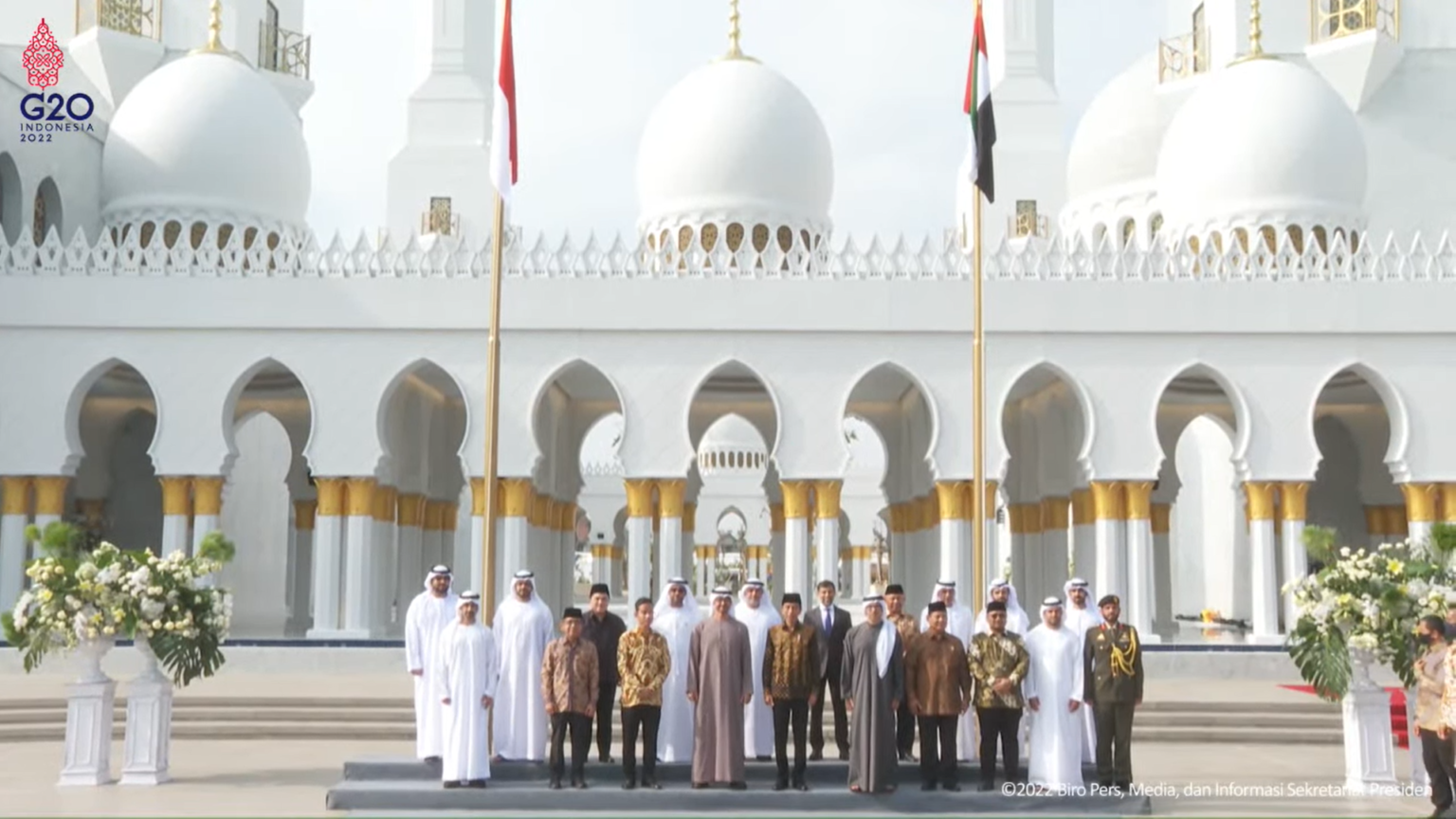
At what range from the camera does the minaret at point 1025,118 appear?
23.7 metres

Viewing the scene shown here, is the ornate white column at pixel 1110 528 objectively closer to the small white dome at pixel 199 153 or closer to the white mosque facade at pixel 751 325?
the white mosque facade at pixel 751 325

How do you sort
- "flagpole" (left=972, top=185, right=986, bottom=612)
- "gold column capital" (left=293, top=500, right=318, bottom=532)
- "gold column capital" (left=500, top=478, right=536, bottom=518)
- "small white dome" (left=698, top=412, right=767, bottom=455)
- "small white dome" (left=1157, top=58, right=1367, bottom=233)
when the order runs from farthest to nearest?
"small white dome" (left=698, top=412, right=767, bottom=455) → "gold column capital" (left=293, top=500, right=318, bottom=532) → "small white dome" (left=1157, top=58, right=1367, bottom=233) → "gold column capital" (left=500, top=478, right=536, bottom=518) → "flagpole" (left=972, top=185, right=986, bottom=612)

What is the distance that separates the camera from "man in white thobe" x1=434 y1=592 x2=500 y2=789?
316 inches

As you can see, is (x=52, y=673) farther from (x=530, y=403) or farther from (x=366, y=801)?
(x=366, y=801)

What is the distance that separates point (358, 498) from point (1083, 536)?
865 centimetres

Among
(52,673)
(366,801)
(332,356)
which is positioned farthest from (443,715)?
(332,356)

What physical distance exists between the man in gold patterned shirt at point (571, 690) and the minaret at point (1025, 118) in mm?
16559

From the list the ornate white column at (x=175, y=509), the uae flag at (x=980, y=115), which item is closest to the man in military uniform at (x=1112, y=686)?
the uae flag at (x=980, y=115)

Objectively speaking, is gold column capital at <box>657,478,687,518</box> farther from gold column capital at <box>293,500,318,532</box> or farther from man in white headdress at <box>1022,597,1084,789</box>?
man in white headdress at <box>1022,597,1084,789</box>

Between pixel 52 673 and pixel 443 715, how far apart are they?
8.05 meters

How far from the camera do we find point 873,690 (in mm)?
7750

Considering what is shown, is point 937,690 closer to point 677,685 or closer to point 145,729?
point 677,685

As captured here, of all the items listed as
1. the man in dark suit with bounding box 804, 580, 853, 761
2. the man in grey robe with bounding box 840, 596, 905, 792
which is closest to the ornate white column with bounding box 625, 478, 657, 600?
the man in dark suit with bounding box 804, 580, 853, 761

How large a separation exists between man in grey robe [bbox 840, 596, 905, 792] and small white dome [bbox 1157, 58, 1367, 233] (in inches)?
510
